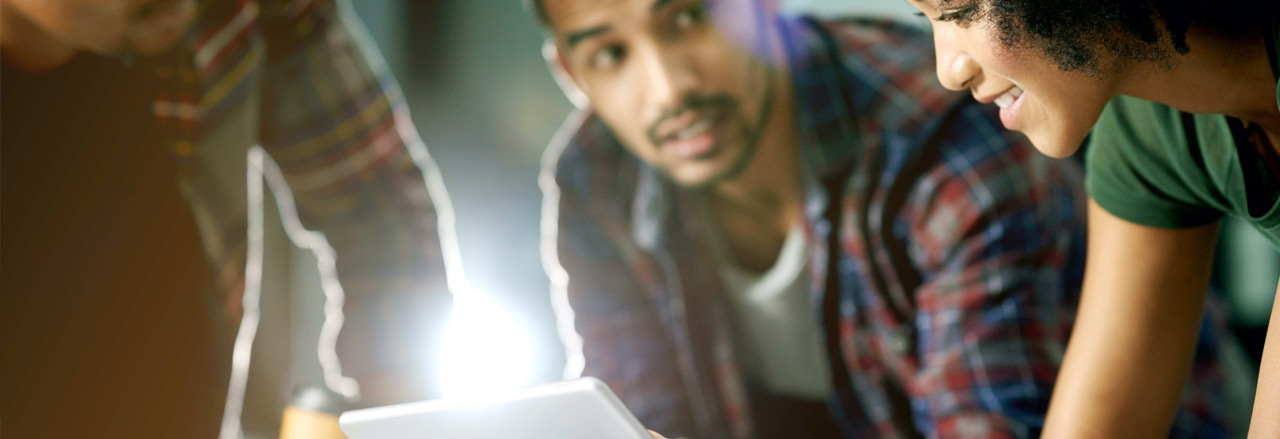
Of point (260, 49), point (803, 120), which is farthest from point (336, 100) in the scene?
point (803, 120)

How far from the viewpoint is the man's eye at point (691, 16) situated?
4.65 feet

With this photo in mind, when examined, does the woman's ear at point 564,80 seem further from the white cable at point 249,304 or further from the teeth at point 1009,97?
the teeth at point 1009,97

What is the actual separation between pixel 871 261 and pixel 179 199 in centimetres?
112

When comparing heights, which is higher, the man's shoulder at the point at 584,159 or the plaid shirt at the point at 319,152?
the plaid shirt at the point at 319,152

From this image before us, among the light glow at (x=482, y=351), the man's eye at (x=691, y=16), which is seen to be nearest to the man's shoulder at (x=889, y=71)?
the man's eye at (x=691, y=16)

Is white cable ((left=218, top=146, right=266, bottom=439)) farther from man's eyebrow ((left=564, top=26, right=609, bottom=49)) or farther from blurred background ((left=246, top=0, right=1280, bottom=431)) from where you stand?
man's eyebrow ((left=564, top=26, right=609, bottom=49))

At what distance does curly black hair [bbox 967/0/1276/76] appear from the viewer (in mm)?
773

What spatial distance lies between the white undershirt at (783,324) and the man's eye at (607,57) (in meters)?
0.38

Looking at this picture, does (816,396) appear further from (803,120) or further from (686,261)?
(803,120)

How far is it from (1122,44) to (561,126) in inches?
34.4

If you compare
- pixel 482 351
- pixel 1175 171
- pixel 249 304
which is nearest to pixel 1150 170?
pixel 1175 171

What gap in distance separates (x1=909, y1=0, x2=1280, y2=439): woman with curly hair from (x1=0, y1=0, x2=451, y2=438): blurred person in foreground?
0.95 metres

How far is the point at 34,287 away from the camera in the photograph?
1.39 metres

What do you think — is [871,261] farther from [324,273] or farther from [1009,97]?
[324,273]
